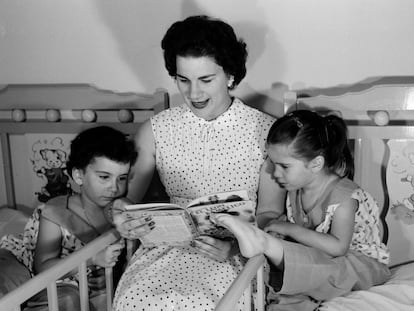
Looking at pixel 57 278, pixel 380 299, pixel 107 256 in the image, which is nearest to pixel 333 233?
pixel 380 299

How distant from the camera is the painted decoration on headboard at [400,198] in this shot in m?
1.73

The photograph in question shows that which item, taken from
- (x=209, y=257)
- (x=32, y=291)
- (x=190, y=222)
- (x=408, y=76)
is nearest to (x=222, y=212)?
(x=190, y=222)

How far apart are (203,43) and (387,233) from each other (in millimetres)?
858

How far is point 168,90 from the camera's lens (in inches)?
77.0

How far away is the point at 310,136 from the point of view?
1.46 metres

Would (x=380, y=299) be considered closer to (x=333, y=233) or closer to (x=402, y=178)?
(x=333, y=233)

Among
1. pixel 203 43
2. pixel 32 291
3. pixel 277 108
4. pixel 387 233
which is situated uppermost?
pixel 203 43

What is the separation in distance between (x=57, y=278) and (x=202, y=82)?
630 mm

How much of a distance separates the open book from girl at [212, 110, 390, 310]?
4 cm

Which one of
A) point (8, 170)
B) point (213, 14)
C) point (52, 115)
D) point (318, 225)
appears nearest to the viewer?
point (318, 225)

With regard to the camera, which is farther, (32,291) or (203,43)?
(203,43)

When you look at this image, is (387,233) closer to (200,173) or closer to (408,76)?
(408,76)

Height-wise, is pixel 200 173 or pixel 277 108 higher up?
pixel 277 108

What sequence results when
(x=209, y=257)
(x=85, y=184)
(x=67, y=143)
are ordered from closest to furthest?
1. (x=209, y=257)
2. (x=85, y=184)
3. (x=67, y=143)
